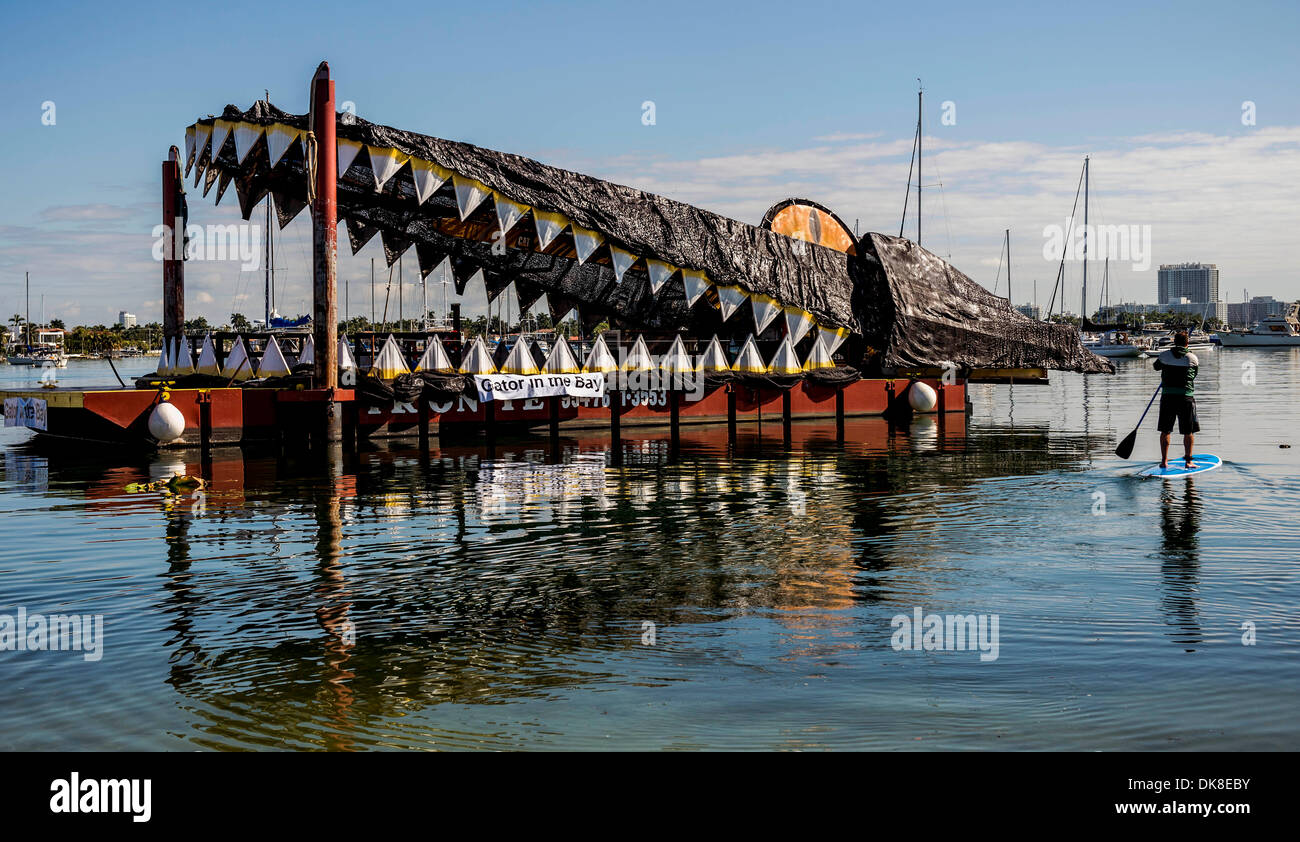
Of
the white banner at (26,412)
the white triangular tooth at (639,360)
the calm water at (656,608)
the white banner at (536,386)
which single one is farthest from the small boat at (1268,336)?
the white banner at (26,412)

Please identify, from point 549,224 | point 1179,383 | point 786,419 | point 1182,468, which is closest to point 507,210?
point 549,224

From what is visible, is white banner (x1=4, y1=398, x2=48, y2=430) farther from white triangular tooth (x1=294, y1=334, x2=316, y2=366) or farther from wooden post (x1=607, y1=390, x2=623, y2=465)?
wooden post (x1=607, y1=390, x2=623, y2=465)

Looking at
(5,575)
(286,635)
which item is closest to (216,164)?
(5,575)

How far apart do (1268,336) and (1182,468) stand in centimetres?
17421

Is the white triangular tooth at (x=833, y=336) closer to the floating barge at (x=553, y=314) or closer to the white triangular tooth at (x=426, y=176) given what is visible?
the floating barge at (x=553, y=314)

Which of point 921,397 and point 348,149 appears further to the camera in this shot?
point 921,397

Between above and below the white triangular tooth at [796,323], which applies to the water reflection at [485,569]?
below

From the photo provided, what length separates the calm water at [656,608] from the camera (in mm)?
7336

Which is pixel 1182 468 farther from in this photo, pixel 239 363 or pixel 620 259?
pixel 239 363

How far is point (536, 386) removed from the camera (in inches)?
1235

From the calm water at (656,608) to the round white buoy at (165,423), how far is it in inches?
149
